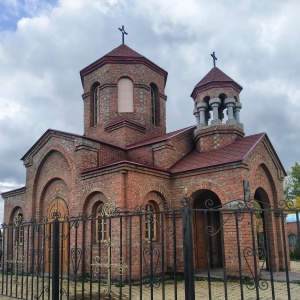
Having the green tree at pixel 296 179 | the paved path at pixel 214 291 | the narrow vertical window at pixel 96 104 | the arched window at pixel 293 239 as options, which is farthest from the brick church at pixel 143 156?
the green tree at pixel 296 179

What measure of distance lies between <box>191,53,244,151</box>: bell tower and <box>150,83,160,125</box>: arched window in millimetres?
2656

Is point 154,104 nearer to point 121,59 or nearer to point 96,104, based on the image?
point 121,59

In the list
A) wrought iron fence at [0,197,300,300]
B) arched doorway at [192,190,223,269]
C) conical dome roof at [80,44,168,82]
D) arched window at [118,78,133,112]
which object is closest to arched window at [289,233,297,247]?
wrought iron fence at [0,197,300,300]

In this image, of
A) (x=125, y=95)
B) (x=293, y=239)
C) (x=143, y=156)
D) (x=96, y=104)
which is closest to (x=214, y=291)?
(x=143, y=156)

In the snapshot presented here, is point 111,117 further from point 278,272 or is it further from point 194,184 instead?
point 278,272

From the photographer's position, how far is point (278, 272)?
11500mm

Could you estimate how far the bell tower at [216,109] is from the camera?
13102 mm

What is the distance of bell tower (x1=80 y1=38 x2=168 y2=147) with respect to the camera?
15.3 m

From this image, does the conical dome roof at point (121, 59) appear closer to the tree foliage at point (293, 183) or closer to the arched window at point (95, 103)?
the arched window at point (95, 103)

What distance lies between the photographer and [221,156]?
38.0 ft

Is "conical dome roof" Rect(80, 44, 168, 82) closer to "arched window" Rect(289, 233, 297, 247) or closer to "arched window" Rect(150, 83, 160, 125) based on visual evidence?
"arched window" Rect(150, 83, 160, 125)

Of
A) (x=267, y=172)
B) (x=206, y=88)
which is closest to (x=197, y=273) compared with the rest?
(x=267, y=172)

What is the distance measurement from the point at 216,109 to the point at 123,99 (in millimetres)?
4526

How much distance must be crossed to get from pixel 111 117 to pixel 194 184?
19.3ft
